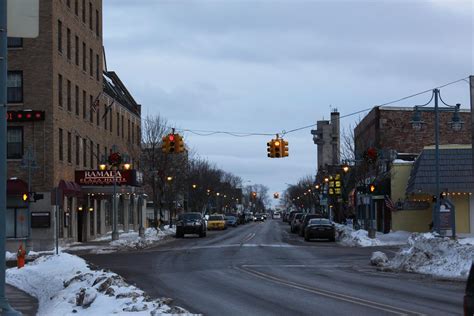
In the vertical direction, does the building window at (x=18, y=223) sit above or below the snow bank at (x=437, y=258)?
above

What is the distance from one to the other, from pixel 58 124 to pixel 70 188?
3839 millimetres

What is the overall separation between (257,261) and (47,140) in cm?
1749

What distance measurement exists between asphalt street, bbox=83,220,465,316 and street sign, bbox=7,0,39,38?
735 cm

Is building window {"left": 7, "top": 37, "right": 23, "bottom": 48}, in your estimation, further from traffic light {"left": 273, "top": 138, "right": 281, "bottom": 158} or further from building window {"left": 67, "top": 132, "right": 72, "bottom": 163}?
traffic light {"left": 273, "top": 138, "right": 281, "bottom": 158}

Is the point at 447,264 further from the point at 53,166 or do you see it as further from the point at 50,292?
the point at 53,166

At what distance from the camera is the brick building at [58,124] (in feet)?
130

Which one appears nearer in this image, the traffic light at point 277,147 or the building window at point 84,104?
the traffic light at point 277,147

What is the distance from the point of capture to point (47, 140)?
39.8m

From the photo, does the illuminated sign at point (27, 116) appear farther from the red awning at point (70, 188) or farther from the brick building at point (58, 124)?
the red awning at point (70, 188)

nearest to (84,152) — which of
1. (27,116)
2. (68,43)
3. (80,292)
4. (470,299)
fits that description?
(68,43)

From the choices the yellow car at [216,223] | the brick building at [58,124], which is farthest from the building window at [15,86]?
the yellow car at [216,223]

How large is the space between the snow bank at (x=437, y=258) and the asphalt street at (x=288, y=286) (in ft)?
→ 3.00

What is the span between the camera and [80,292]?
45.5 ft

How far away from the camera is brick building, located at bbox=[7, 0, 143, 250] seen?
39.6 m
